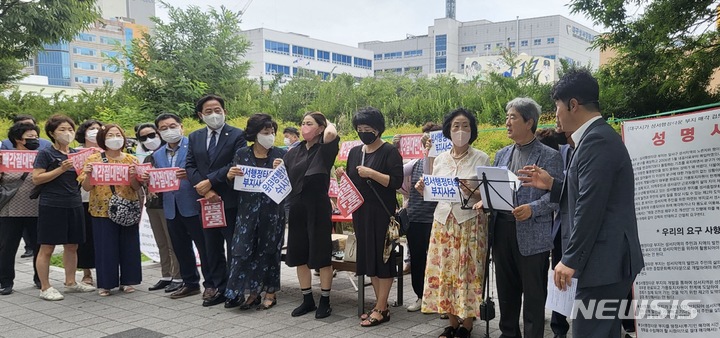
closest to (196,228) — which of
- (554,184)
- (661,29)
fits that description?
(554,184)

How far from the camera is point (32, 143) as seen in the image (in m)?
6.81

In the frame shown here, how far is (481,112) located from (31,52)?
11238 mm

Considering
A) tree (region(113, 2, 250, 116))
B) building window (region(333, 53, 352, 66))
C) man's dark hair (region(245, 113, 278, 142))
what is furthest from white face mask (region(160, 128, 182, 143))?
building window (region(333, 53, 352, 66))

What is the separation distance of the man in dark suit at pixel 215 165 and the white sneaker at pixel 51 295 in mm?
1769

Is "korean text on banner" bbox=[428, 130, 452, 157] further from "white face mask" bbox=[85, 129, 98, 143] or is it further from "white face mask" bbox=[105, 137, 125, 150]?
"white face mask" bbox=[85, 129, 98, 143]

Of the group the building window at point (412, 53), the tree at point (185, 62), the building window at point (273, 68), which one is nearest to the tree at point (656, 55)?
the tree at point (185, 62)

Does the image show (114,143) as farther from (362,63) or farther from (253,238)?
(362,63)

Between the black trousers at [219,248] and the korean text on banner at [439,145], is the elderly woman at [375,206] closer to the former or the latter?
the korean text on banner at [439,145]

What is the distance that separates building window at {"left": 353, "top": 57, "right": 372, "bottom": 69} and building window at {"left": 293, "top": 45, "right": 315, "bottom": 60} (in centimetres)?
1062

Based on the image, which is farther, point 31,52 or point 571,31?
point 571,31

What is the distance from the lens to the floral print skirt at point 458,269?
15.0 ft

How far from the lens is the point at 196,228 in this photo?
20.4ft

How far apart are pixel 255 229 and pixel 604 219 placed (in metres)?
3.70

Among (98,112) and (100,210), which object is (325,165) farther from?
(98,112)
